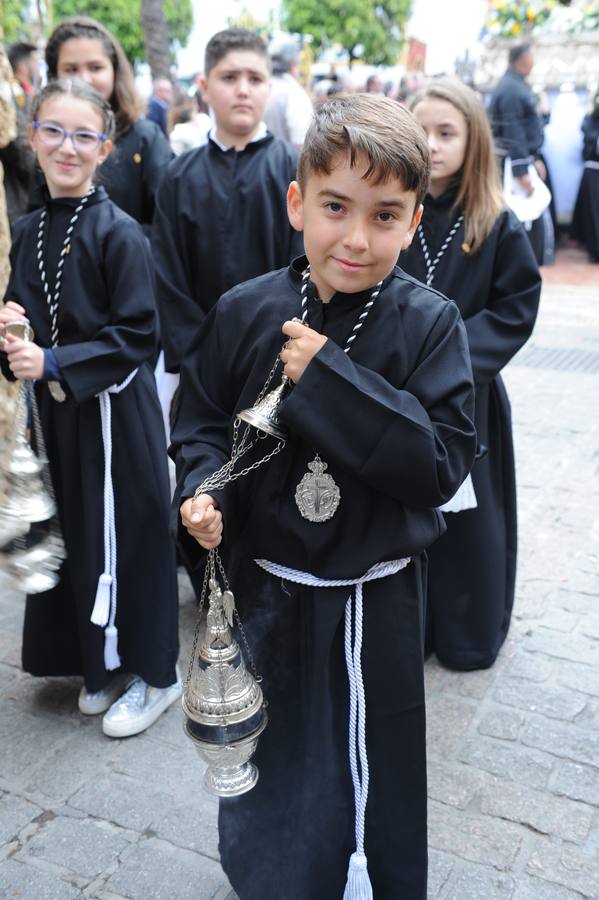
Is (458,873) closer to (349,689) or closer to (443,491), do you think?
(349,689)

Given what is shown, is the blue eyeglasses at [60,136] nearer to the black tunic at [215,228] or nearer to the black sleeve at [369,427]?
the black tunic at [215,228]

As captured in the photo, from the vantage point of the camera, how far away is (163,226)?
11.7 ft

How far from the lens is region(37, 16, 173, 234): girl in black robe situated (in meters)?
3.78

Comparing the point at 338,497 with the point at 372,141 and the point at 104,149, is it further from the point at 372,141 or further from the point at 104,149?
the point at 104,149

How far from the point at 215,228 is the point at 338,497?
75.7 inches

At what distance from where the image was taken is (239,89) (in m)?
3.47

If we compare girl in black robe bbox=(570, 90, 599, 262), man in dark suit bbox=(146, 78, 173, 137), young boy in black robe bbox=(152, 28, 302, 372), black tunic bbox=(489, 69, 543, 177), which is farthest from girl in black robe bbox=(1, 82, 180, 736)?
girl in black robe bbox=(570, 90, 599, 262)

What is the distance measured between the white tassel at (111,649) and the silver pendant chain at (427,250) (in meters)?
1.58

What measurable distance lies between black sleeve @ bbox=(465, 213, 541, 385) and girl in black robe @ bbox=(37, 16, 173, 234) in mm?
1600

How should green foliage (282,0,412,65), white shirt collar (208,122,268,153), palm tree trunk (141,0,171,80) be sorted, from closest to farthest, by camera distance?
white shirt collar (208,122,268,153)
palm tree trunk (141,0,171,80)
green foliage (282,0,412,65)

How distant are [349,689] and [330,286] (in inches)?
34.7

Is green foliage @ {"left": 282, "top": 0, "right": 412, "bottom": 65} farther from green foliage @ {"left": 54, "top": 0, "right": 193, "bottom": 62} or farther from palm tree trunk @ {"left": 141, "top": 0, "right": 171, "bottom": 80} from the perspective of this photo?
palm tree trunk @ {"left": 141, "top": 0, "right": 171, "bottom": 80}

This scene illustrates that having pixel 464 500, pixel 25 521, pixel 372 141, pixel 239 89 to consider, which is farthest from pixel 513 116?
pixel 25 521

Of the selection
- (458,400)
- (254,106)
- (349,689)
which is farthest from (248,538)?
(254,106)
